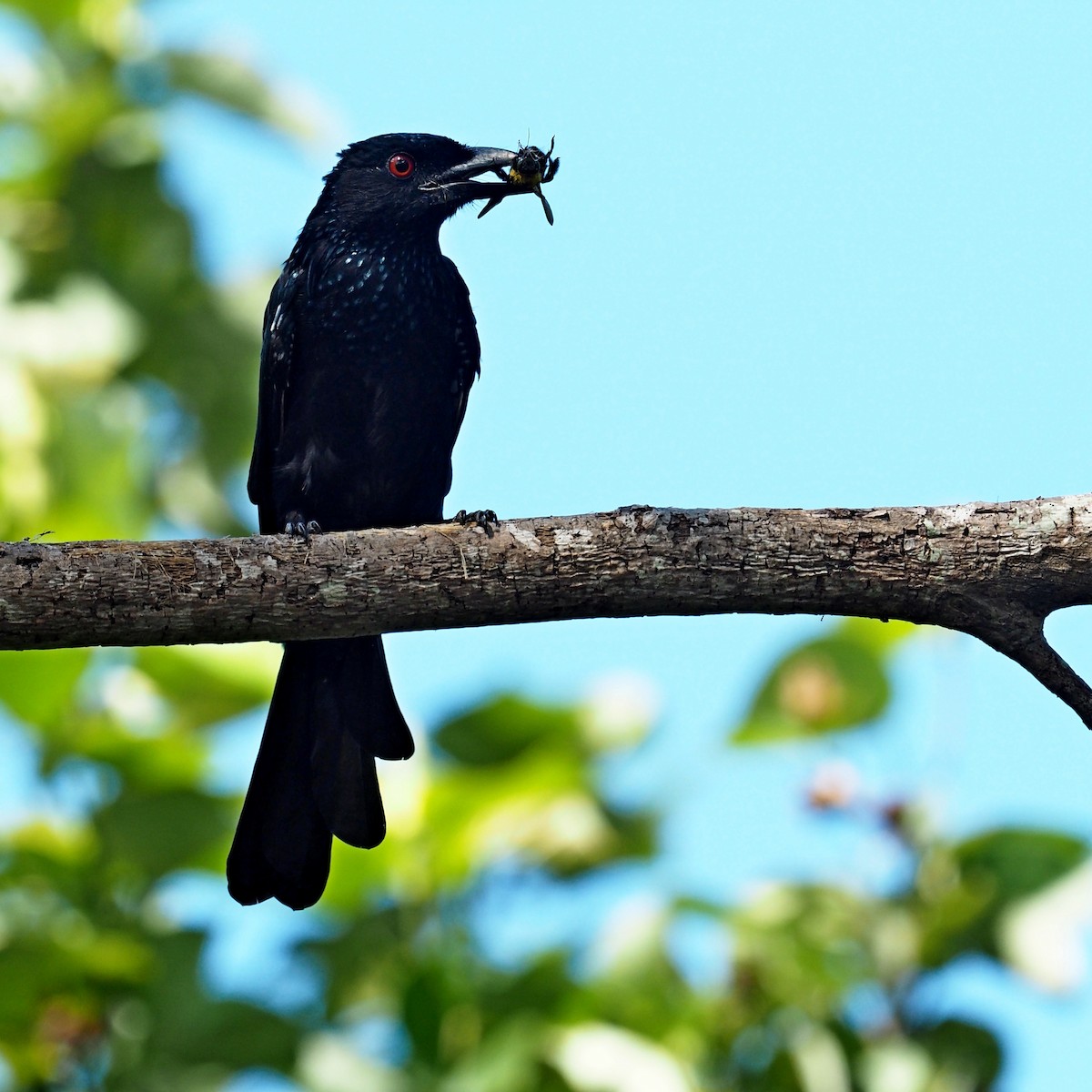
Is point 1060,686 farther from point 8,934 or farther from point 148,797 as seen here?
point 8,934

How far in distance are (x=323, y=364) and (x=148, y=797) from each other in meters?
1.76

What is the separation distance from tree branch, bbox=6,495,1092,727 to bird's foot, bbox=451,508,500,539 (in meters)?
0.02

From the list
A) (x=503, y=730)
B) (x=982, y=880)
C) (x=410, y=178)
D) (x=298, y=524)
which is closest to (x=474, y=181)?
(x=410, y=178)

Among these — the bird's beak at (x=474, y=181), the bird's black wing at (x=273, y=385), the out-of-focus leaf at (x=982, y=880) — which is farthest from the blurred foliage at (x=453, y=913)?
the bird's beak at (x=474, y=181)

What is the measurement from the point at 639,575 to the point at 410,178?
7.33 feet

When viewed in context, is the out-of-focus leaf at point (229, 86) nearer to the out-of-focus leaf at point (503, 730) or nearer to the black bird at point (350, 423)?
the black bird at point (350, 423)

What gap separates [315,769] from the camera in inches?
164

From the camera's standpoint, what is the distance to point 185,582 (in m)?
3.14

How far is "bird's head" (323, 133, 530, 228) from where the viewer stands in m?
4.79

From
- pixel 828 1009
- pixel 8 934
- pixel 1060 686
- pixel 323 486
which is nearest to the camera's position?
pixel 1060 686

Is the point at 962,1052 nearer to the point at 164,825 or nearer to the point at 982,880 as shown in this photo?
the point at 982,880

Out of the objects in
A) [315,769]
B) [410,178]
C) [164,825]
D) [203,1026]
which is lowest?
[203,1026]

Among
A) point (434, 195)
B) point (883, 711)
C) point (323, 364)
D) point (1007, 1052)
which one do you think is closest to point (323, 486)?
point (323, 364)

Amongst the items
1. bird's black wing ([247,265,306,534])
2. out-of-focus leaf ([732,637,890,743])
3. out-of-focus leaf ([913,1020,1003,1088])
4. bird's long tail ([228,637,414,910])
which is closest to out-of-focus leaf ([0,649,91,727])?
bird's black wing ([247,265,306,534])
